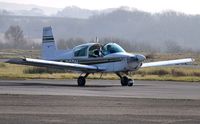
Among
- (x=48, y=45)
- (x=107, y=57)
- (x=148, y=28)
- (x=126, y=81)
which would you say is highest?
(x=148, y=28)

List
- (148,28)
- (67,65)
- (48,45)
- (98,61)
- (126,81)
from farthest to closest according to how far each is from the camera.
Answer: (148,28)
(48,45)
(98,61)
(67,65)
(126,81)

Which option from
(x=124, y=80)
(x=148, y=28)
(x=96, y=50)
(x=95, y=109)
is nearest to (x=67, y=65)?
(x=96, y=50)

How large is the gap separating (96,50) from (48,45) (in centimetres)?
510

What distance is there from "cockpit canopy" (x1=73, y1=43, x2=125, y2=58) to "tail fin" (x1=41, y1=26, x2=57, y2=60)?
3.02 m

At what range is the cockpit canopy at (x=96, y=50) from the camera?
32188mm

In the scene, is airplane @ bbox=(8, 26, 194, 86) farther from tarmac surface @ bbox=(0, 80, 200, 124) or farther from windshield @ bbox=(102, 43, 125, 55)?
tarmac surface @ bbox=(0, 80, 200, 124)

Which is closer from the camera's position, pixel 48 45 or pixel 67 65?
pixel 67 65

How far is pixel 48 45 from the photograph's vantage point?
36781 mm

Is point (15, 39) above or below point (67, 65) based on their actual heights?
above

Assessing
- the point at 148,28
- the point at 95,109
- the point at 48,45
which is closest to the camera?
the point at 95,109

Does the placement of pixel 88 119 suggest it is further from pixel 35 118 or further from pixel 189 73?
pixel 189 73

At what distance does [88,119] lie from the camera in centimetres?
1476

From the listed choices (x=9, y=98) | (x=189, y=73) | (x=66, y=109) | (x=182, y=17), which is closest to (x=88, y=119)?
(x=66, y=109)

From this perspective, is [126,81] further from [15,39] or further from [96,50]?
[15,39]
